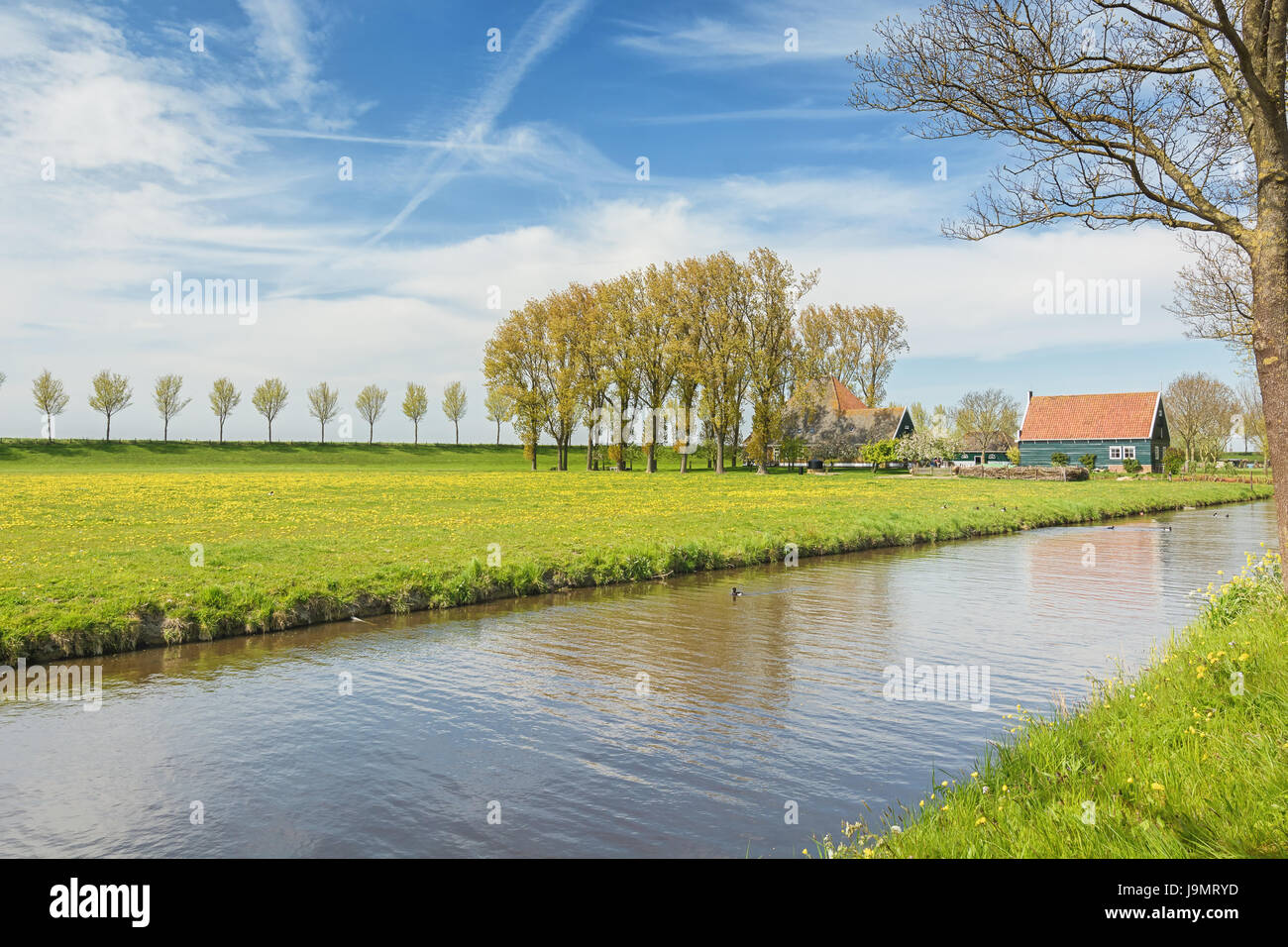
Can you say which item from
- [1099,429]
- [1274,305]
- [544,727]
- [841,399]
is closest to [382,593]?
[544,727]

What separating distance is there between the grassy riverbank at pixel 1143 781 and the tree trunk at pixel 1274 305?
237 centimetres

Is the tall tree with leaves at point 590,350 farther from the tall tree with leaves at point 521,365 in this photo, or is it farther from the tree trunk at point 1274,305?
the tree trunk at point 1274,305

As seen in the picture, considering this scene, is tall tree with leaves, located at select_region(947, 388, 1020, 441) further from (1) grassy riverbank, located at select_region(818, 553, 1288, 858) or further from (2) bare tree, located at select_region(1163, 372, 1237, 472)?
(1) grassy riverbank, located at select_region(818, 553, 1288, 858)

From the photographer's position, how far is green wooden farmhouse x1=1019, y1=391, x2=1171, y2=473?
85938 mm

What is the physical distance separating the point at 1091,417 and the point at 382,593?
9109 centimetres

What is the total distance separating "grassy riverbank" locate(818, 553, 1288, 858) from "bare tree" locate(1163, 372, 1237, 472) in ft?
311

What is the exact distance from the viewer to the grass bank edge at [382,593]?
1389cm

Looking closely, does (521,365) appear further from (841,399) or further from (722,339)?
(841,399)

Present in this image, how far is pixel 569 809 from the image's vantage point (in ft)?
25.8

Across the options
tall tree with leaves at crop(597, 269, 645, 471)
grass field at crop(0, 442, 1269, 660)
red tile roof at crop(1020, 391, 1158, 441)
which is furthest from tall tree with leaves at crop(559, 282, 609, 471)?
red tile roof at crop(1020, 391, 1158, 441)

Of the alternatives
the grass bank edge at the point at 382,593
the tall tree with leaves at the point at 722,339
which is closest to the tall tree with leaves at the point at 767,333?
the tall tree with leaves at the point at 722,339
